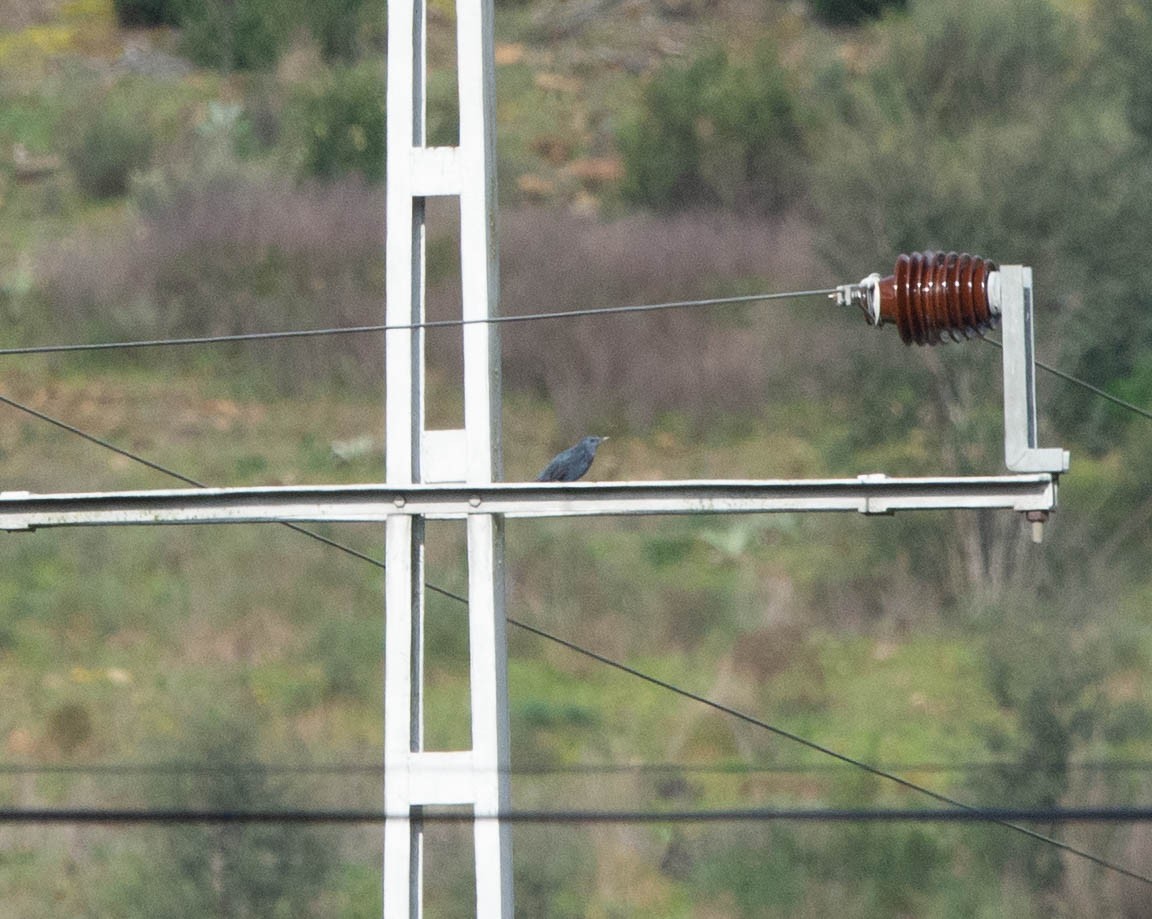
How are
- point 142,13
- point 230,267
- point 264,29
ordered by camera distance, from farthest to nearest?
point 142,13 → point 264,29 → point 230,267

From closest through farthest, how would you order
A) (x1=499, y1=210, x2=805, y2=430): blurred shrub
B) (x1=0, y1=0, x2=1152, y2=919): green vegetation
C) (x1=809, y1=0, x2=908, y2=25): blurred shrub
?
(x1=0, y1=0, x2=1152, y2=919): green vegetation
(x1=499, y1=210, x2=805, y2=430): blurred shrub
(x1=809, y1=0, x2=908, y2=25): blurred shrub

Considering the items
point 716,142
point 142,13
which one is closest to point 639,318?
point 716,142

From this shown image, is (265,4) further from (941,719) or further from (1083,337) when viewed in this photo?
(941,719)

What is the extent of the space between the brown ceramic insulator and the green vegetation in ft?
17.3

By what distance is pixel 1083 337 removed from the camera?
25766 millimetres

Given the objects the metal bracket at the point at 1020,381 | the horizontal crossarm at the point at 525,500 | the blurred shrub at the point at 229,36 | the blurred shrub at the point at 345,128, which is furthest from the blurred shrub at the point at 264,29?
the metal bracket at the point at 1020,381

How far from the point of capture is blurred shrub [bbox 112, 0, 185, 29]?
41750 mm

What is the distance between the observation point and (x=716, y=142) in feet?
117

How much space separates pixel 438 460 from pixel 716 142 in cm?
2978

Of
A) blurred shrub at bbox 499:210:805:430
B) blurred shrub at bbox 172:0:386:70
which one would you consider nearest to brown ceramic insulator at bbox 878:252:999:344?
blurred shrub at bbox 499:210:805:430

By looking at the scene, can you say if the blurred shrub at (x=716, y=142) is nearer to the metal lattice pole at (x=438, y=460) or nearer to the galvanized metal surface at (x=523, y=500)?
the metal lattice pole at (x=438, y=460)

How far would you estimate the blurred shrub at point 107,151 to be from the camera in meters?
36.2

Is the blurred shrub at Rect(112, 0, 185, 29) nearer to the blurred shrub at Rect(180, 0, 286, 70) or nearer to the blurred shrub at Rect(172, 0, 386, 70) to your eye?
the blurred shrub at Rect(172, 0, 386, 70)

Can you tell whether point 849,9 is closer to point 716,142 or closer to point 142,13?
point 716,142
